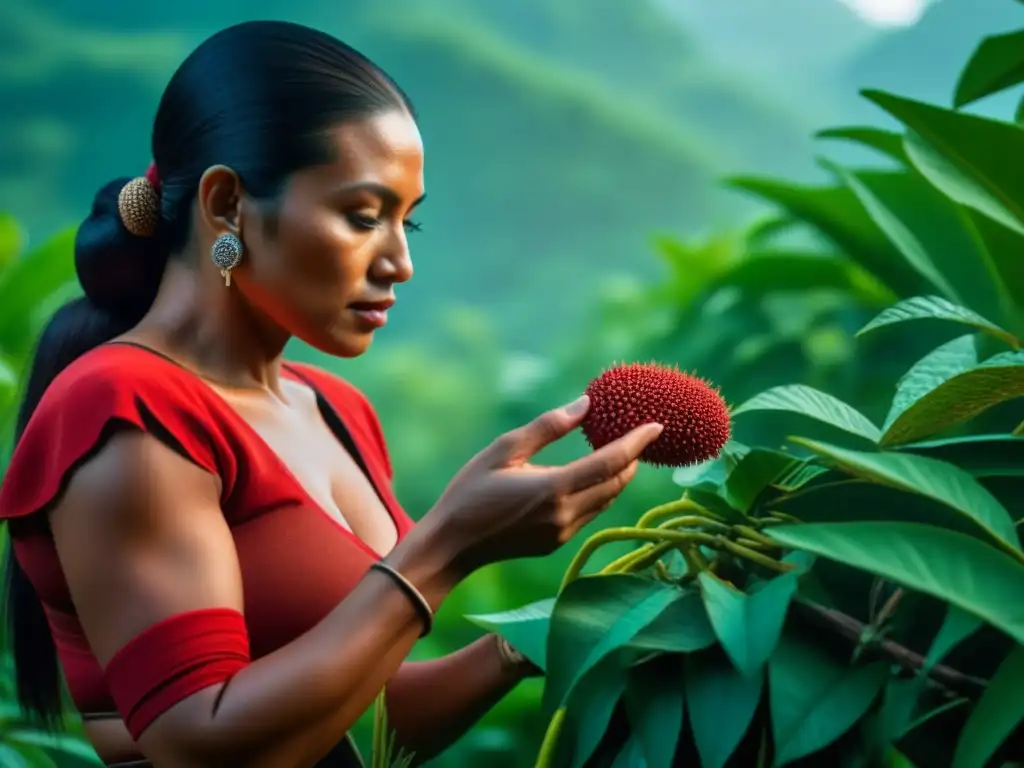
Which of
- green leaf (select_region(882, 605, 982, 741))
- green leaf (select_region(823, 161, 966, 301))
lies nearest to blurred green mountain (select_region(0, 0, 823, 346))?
green leaf (select_region(823, 161, 966, 301))

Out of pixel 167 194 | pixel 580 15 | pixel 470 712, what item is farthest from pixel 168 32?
pixel 470 712

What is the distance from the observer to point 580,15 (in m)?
1.83

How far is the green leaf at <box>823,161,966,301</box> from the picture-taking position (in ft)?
3.06

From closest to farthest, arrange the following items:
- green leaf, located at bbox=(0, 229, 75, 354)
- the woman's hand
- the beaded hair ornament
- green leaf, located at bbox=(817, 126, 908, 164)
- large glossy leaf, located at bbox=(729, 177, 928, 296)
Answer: the woman's hand < the beaded hair ornament < green leaf, located at bbox=(817, 126, 908, 164) < large glossy leaf, located at bbox=(729, 177, 928, 296) < green leaf, located at bbox=(0, 229, 75, 354)

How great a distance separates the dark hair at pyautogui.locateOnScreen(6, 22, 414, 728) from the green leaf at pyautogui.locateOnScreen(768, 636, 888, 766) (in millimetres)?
327

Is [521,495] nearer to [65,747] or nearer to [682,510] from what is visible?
[682,510]

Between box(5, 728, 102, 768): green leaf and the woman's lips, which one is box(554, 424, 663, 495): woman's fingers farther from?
box(5, 728, 102, 768): green leaf

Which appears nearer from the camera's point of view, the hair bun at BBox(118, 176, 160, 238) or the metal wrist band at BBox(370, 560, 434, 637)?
the metal wrist band at BBox(370, 560, 434, 637)

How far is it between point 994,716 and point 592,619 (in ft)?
0.55

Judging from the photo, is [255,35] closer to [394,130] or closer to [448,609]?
[394,130]

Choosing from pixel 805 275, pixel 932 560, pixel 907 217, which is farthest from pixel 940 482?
pixel 805 275

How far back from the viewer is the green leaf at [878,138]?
34.3 inches

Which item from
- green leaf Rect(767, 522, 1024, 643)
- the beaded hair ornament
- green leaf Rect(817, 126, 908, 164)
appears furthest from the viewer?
green leaf Rect(817, 126, 908, 164)

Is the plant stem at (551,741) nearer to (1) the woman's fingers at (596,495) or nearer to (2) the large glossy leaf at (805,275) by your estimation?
(1) the woman's fingers at (596,495)
